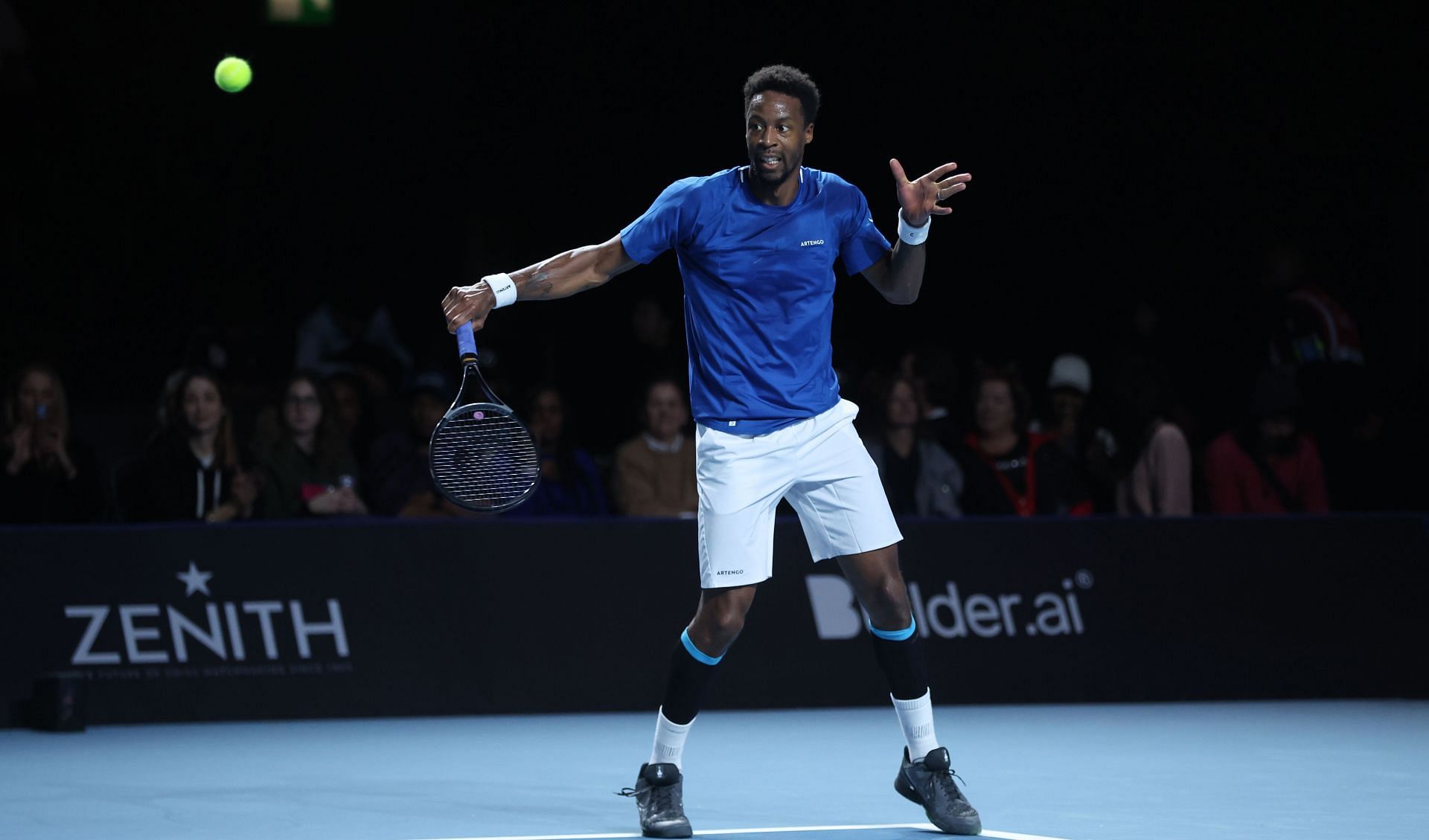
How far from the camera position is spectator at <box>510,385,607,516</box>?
9477 mm

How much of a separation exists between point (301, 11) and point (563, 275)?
23.2 feet

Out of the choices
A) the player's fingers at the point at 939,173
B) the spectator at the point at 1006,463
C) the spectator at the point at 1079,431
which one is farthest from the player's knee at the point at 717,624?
the spectator at the point at 1079,431

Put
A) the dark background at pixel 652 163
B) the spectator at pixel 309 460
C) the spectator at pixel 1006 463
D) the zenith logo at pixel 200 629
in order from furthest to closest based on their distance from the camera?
the dark background at pixel 652 163
the spectator at pixel 1006 463
the spectator at pixel 309 460
the zenith logo at pixel 200 629

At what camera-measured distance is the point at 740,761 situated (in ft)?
23.9

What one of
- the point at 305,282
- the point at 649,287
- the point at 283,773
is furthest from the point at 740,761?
the point at 305,282

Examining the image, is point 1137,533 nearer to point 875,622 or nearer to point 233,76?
point 875,622

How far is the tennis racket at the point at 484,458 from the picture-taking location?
215 inches

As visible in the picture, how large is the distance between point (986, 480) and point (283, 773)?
13.0 feet

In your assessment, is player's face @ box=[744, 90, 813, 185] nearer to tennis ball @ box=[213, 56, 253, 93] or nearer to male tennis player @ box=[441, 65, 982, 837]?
male tennis player @ box=[441, 65, 982, 837]

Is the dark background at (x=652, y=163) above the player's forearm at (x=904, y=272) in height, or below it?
above

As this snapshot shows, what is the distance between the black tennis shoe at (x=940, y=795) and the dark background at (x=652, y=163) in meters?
6.20

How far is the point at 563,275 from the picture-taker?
558 centimetres

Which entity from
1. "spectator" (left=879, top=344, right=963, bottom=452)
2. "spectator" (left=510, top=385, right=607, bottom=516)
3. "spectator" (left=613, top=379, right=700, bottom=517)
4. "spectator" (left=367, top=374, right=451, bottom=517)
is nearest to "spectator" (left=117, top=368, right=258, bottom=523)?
"spectator" (left=367, top=374, right=451, bottom=517)

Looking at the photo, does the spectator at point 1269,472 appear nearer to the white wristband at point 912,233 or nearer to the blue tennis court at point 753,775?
the blue tennis court at point 753,775
